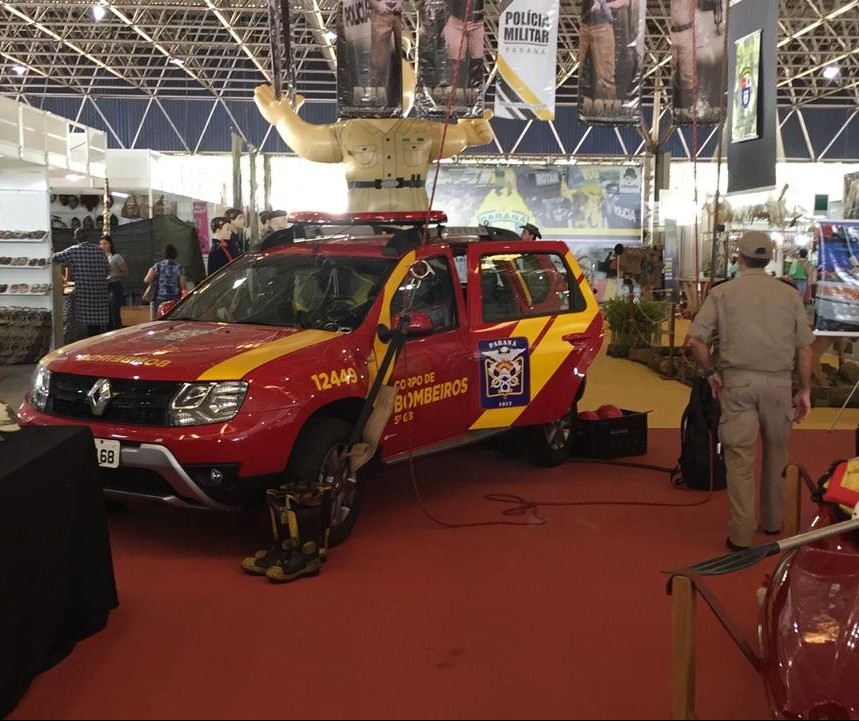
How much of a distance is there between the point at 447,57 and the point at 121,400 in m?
7.13

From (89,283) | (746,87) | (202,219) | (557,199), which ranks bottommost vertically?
(89,283)

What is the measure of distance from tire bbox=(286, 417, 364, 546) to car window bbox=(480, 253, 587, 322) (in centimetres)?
147

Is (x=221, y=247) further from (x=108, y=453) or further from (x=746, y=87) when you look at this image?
(x=108, y=453)

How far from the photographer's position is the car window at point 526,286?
6145mm

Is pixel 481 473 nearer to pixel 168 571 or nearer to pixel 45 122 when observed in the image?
pixel 168 571

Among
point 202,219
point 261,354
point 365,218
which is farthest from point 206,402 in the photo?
point 202,219

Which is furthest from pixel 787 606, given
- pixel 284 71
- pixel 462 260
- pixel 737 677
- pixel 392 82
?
pixel 284 71

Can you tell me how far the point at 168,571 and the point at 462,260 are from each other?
270 cm

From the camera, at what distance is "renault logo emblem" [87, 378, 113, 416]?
4.72m

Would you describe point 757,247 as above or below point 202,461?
above

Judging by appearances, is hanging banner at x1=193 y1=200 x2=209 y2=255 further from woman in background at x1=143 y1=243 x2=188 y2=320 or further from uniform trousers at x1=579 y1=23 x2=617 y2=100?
uniform trousers at x1=579 y1=23 x2=617 y2=100

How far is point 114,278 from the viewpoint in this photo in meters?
13.5

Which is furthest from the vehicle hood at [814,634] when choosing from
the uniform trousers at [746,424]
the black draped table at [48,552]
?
the black draped table at [48,552]

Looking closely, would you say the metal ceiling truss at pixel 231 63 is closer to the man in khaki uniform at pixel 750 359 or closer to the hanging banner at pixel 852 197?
the hanging banner at pixel 852 197
